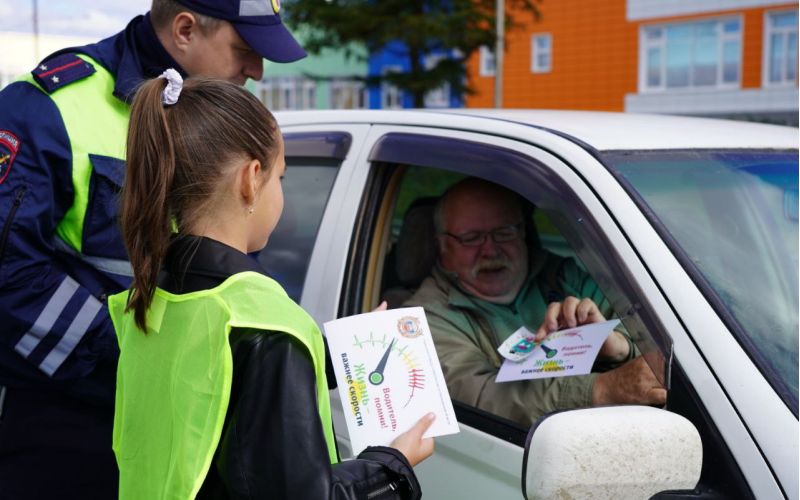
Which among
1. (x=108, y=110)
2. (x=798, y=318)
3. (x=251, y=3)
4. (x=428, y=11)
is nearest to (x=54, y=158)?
(x=108, y=110)

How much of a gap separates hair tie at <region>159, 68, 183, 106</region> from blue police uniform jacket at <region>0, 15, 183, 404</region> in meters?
0.44

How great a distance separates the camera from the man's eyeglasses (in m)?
3.03

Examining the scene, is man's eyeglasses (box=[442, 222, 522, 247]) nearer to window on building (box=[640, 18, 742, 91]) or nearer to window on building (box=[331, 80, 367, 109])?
window on building (box=[640, 18, 742, 91])

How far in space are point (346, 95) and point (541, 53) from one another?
356 inches

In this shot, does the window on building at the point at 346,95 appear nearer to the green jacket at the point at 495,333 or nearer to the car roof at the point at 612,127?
the green jacket at the point at 495,333

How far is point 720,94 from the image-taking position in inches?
1114

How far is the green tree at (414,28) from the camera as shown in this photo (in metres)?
26.0

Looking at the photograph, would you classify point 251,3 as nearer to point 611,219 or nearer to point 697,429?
point 611,219

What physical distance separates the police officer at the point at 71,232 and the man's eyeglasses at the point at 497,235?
40.3 inches

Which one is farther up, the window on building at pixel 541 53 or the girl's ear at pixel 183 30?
the window on building at pixel 541 53

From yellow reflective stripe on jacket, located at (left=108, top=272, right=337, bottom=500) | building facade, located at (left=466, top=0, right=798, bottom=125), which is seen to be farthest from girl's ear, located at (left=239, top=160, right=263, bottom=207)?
building facade, located at (left=466, top=0, right=798, bottom=125)

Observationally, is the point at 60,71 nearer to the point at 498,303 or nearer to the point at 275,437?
the point at 275,437

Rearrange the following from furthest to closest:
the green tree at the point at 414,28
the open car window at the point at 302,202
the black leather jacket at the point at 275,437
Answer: the green tree at the point at 414,28
the open car window at the point at 302,202
the black leather jacket at the point at 275,437

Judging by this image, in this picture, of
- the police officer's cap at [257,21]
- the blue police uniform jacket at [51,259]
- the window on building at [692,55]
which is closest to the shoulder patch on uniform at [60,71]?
the blue police uniform jacket at [51,259]
